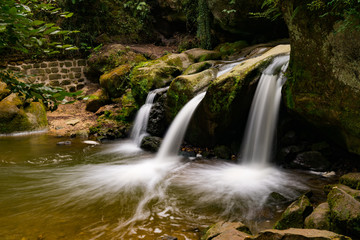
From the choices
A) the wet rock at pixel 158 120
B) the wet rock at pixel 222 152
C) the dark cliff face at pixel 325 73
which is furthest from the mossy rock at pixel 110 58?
the dark cliff face at pixel 325 73

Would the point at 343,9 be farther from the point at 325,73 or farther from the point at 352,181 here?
the point at 352,181

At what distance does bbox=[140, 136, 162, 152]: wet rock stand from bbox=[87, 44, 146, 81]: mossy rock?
540 cm

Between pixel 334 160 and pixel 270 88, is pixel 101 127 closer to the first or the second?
pixel 270 88

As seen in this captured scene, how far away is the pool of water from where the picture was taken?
2.56 m

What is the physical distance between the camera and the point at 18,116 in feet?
25.7

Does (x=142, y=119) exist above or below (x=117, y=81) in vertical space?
below

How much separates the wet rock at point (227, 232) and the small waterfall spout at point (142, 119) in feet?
16.1

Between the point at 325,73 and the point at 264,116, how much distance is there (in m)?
1.57

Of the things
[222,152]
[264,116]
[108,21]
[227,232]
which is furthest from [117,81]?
[227,232]

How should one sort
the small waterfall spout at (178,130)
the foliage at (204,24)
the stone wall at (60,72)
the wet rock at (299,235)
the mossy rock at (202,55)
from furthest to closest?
the stone wall at (60,72)
the foliage at (204,24)
the mossy rock at (202,55)
the small waterfall spout at (178,130)
the wet rock at (299,235)

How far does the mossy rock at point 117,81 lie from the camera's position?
9430 millimetres

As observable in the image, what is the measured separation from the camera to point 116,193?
3561mm

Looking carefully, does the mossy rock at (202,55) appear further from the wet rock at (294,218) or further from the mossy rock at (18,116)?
the wet rock at (294,218)

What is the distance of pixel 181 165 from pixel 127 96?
494cm
